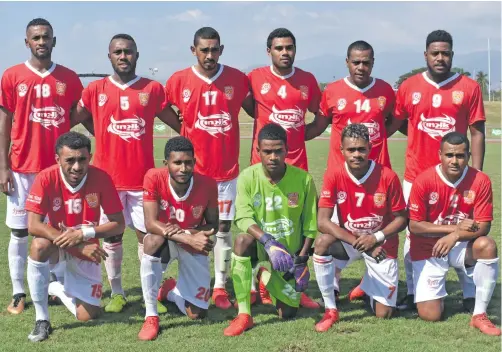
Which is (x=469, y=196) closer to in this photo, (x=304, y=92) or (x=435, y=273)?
(x=435, y=273)

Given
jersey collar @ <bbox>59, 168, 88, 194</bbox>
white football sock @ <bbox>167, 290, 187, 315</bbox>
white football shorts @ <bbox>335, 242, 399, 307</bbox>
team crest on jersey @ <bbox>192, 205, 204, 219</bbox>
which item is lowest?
white football sock @ <bbox>167, 290, 187, 315</bbox>

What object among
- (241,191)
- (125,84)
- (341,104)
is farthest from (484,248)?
(125,84)

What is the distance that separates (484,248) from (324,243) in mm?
1284

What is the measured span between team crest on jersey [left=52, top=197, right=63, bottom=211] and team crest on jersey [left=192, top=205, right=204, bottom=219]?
111cm

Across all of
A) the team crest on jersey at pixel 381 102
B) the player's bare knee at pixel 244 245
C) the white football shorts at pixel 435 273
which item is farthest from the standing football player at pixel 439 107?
the player's bare knee at pixel 244 245

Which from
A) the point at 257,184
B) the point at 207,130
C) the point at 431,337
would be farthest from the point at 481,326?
the point at 207,130

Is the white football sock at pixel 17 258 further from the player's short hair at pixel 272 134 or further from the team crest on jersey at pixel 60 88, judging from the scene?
the player's short hair at pixel 272 134

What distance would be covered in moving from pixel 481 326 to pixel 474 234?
0.73 m

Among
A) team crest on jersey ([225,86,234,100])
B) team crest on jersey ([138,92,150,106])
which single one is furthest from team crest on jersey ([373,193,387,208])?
team crest on jersey ([138,92,150,106])

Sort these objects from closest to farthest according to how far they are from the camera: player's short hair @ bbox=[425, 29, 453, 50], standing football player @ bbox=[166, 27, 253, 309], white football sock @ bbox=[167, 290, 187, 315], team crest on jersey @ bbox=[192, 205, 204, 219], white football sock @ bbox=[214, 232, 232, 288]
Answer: team crest on jersey @ bbox=[192, 205, 204, 219] < white football sock @ bbox=[167, 290, 187, 315] < player's short hair @ bbox=[425, 29, 453, 50] < standing football player @ bbox=[166, 27, 253, 309] < white football sock @ bbox=[214, 232, 232, 288]

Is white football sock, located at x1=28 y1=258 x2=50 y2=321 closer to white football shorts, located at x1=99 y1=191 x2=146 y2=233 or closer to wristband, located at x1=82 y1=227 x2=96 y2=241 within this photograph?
wristband, located at x1=82 y1=227 x2=96 y2=241

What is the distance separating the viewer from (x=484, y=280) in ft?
15.6

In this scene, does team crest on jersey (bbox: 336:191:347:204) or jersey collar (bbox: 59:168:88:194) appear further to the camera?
team crest on jersey (bbox: 336:191:347:204)

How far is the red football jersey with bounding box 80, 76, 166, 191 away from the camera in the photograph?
552 centimetres
